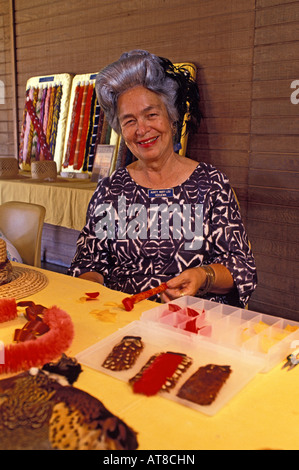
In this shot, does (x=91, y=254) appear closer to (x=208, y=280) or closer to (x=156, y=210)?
(x=156, y=210)

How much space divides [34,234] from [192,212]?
2.96ft

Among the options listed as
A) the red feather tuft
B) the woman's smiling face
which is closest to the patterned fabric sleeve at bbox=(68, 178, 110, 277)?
the woman's smiling face

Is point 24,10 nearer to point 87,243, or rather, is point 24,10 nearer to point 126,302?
point 87,243

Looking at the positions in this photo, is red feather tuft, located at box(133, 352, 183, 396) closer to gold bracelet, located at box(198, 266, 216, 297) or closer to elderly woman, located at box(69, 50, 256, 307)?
gold bracelet, located at box(198, 266, 216, 297)

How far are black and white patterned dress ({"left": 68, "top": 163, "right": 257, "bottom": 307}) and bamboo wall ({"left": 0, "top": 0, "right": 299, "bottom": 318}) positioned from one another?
131 centimetres

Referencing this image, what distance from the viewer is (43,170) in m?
3.53

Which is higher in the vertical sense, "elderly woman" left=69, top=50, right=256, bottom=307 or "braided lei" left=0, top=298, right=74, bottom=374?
"elderly woman" left=69, top=50, right=256, bottom=307

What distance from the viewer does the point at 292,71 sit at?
2.75 meters

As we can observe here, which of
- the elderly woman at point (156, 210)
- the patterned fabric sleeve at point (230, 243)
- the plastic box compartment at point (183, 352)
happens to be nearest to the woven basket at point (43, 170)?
the elderly woman at point (156, 210)

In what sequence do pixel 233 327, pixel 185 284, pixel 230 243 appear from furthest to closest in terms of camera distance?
pixel 230 243 → pixel 185 284 → pixel 233 327

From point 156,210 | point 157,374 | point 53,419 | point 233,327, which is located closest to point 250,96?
point 156,210

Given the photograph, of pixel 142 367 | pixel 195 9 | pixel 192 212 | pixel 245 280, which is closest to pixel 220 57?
pixel 195 9

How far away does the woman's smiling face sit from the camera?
1.71m

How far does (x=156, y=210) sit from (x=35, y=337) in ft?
2.90
